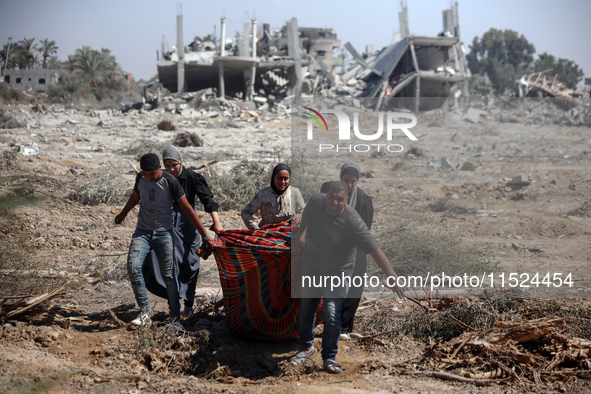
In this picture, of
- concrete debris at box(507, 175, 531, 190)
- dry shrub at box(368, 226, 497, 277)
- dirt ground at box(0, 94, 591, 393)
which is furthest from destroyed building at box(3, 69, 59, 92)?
dry shrub at box(368, 226, 497, 277)

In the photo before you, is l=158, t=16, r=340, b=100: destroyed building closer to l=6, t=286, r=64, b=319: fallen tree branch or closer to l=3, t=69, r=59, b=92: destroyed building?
l=3, t=69, r=59, b=92: destroyed building

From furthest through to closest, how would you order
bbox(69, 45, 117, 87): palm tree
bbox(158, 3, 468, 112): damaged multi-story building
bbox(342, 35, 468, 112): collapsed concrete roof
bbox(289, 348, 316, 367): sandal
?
bbox(69, 45, 117, 87): palm tree < bbox(342, 35, 468, 112): collapsed concrete roof < bbox(158, 3, 468, 112): damaged multi-story building < bbox(289, 348, 316, 367): sandal

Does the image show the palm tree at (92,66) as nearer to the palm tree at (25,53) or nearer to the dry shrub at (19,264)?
the palm tree at (25,53)

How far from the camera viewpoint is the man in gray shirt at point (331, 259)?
3.58m

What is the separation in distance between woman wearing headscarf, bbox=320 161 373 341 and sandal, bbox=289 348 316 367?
499 millimetres

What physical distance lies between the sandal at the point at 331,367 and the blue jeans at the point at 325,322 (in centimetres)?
3

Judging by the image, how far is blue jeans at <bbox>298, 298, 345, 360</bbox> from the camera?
3633mm

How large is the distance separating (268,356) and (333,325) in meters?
0.63

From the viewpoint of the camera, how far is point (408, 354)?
157 inches

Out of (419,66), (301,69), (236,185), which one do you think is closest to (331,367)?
(236,185)

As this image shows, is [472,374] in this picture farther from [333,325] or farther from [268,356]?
[268,356]

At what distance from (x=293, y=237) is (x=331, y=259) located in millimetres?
383

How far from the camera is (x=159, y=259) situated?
414cm

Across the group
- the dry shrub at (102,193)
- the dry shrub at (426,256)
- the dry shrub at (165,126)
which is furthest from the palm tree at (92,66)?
the dry shrub at (426,256)
